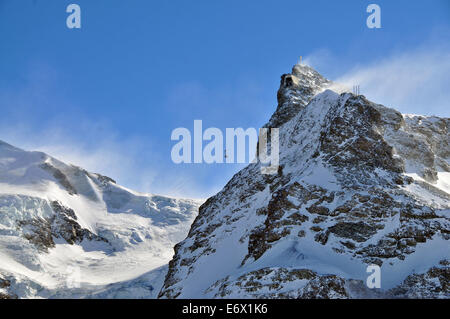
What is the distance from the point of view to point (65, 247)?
166 meters

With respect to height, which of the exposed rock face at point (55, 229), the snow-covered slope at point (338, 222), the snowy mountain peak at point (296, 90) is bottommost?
the snow-covered slope at point (338, 222)

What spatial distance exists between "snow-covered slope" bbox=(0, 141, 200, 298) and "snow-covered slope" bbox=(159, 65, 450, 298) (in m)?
63.2

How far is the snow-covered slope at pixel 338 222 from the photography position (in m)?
34.8

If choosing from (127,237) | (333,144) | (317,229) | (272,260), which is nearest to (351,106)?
(333,144)

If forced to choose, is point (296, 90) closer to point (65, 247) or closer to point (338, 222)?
point (338, 222)

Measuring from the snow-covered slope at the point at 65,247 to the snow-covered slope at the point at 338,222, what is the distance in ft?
207

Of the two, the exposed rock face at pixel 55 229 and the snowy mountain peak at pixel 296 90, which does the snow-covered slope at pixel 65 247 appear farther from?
the snowy mountain peak at pixel 296 90

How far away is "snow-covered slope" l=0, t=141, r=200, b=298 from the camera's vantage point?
12119cm

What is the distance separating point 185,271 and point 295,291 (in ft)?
101

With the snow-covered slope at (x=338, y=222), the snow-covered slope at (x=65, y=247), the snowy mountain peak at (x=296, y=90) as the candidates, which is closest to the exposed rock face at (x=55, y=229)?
the snow-covered slope at (x=65, y=247)

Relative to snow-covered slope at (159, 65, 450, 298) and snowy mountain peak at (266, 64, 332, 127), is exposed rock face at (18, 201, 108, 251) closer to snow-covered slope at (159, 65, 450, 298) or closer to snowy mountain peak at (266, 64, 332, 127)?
snow-covered slope at (159, 65, 450, 298)

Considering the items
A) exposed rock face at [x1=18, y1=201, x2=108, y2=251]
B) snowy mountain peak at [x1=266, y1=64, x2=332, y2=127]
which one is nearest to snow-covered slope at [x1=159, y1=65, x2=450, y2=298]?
snowy mountain peak at [x1=266, y1=64, x2=332, y2=127]

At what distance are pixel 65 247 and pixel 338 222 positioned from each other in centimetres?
14439

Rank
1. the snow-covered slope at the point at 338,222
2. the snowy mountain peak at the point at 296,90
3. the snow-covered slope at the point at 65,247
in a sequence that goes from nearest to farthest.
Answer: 1. the snow-covered slope at the point at 338,222
2. the snowy mountain peak at the point at 296,90
3. the snow-covered slope at the point at 65,247
